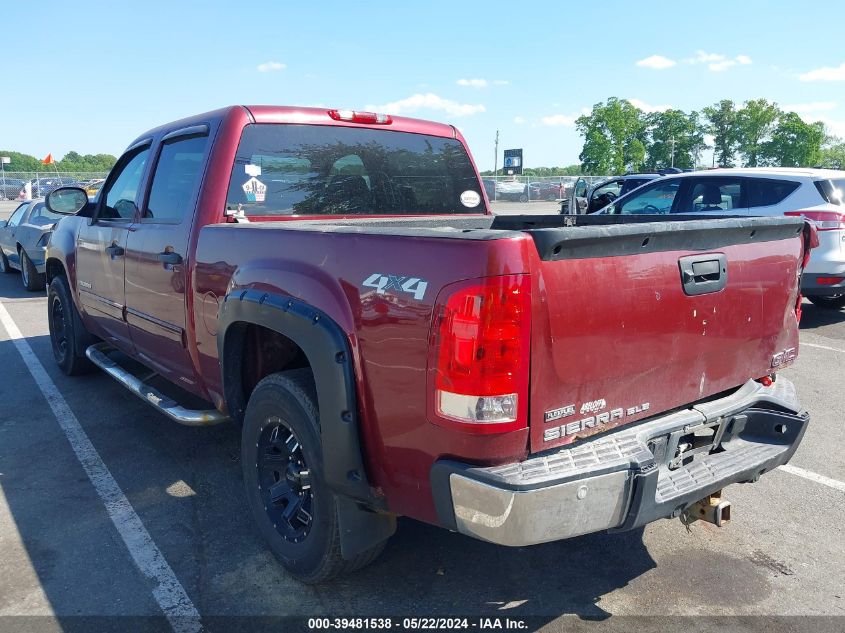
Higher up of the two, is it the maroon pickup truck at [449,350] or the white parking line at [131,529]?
the maroon pickup truck at [449,350]

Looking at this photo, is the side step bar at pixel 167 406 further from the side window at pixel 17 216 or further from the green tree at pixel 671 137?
the green tree at pixel 671 137

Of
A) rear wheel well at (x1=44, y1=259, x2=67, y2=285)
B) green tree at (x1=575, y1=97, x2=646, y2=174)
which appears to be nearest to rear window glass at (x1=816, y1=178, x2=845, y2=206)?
rear wheel well at (x1=44, y1=259, x2=67, y2=285)

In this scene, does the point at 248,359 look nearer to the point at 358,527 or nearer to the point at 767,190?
the point at 358,527

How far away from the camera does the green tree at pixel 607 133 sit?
65625mm

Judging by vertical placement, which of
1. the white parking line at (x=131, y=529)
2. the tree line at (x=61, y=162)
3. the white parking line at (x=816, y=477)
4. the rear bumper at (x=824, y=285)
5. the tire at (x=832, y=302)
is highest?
the tree line at (x=61, y=162)

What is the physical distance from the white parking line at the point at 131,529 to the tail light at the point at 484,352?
149 cm

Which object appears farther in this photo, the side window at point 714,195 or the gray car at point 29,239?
the gray car at point 29,239

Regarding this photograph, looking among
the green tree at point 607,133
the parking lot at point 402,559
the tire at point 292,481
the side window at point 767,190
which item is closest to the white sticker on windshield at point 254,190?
the tire at point 292,481

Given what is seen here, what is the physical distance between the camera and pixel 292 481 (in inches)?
114

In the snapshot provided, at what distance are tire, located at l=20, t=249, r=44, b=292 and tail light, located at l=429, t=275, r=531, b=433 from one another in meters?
11.2

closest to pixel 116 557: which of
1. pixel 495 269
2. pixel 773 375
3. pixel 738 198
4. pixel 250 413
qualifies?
pixel 250 413

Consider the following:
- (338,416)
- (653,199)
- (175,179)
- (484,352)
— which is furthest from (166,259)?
(653,199)

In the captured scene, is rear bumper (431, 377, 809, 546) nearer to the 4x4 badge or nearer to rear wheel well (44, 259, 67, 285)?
the 4x4 badge

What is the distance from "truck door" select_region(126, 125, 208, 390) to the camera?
12.0ft
